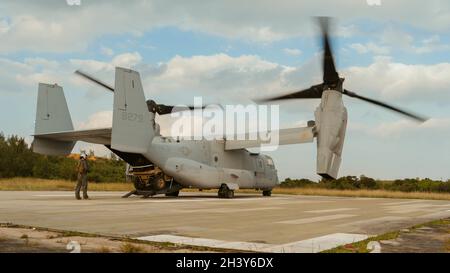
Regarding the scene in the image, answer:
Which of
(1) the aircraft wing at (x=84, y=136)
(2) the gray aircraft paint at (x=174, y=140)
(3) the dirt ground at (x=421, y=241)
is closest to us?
(3) the dirt ground at (x=421, y=241)

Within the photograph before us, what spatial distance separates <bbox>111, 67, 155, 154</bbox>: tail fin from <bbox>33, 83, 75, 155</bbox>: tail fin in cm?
529

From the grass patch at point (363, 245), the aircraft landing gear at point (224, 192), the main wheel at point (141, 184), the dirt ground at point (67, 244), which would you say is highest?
the main wheel at point (141, 184)

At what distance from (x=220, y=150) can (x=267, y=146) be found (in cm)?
292

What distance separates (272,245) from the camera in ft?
24.6

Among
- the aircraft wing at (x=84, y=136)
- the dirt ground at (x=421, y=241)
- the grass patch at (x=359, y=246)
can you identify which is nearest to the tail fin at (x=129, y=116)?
the aircraft wing at (x=84, y=136)

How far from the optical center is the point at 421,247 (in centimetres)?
775

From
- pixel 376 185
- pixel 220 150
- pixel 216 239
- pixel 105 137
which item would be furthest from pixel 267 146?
pixel 376 185

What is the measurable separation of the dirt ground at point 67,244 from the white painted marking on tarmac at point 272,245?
0.51 m

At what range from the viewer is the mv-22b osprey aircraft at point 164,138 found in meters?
20.5

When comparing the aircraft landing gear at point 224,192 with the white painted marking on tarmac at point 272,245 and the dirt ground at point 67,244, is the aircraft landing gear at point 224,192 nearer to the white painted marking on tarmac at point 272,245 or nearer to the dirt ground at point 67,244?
the white painted marking on tarmac at point 272,245

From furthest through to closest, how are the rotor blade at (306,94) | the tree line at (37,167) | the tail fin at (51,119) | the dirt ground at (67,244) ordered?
the tree line at (37,167), the rotor blade at (306,94), the tail fin at (51,119), the dirt ground at (67,244)

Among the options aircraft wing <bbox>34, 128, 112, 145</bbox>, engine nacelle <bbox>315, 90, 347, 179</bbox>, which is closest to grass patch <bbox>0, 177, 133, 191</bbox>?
aircraft wing <bbox>34, 128, 112, 145</bbox>

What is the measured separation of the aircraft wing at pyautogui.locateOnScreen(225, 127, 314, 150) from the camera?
949 inches
